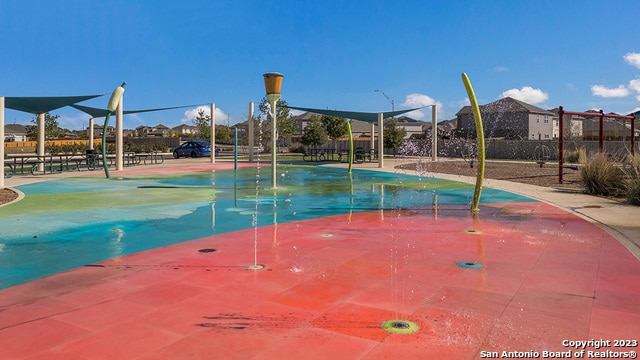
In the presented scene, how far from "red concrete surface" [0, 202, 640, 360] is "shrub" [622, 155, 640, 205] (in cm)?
463

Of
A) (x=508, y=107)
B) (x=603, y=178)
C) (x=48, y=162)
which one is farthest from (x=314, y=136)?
(x=508, y=107)

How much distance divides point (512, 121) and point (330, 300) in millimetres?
72497

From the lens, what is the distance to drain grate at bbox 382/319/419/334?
3799mm

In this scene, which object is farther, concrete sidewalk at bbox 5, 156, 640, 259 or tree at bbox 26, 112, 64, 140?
tree at bbox 26, 112, 64, 140

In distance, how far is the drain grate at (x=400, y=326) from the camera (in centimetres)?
380

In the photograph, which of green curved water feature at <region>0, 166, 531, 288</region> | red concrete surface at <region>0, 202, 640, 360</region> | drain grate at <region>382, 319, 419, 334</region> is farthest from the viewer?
green curved water feature at <region>0, 166, 531, 288</region>

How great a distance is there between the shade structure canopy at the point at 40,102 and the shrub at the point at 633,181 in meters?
19.0

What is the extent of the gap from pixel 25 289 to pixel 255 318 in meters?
2.61

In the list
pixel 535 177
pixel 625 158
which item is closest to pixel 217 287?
pixel 625 158

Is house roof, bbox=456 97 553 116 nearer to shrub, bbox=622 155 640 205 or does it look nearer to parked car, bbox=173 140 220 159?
parked car, bbox=173 140 220 159

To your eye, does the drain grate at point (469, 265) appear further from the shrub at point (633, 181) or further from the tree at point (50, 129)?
the tree at point (50, 129)

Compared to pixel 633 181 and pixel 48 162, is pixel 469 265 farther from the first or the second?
pixel 48 162

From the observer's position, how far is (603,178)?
43.3ft

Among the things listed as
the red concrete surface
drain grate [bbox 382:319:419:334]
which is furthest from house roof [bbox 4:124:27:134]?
drain grate [bbox 382:319:419:334]
